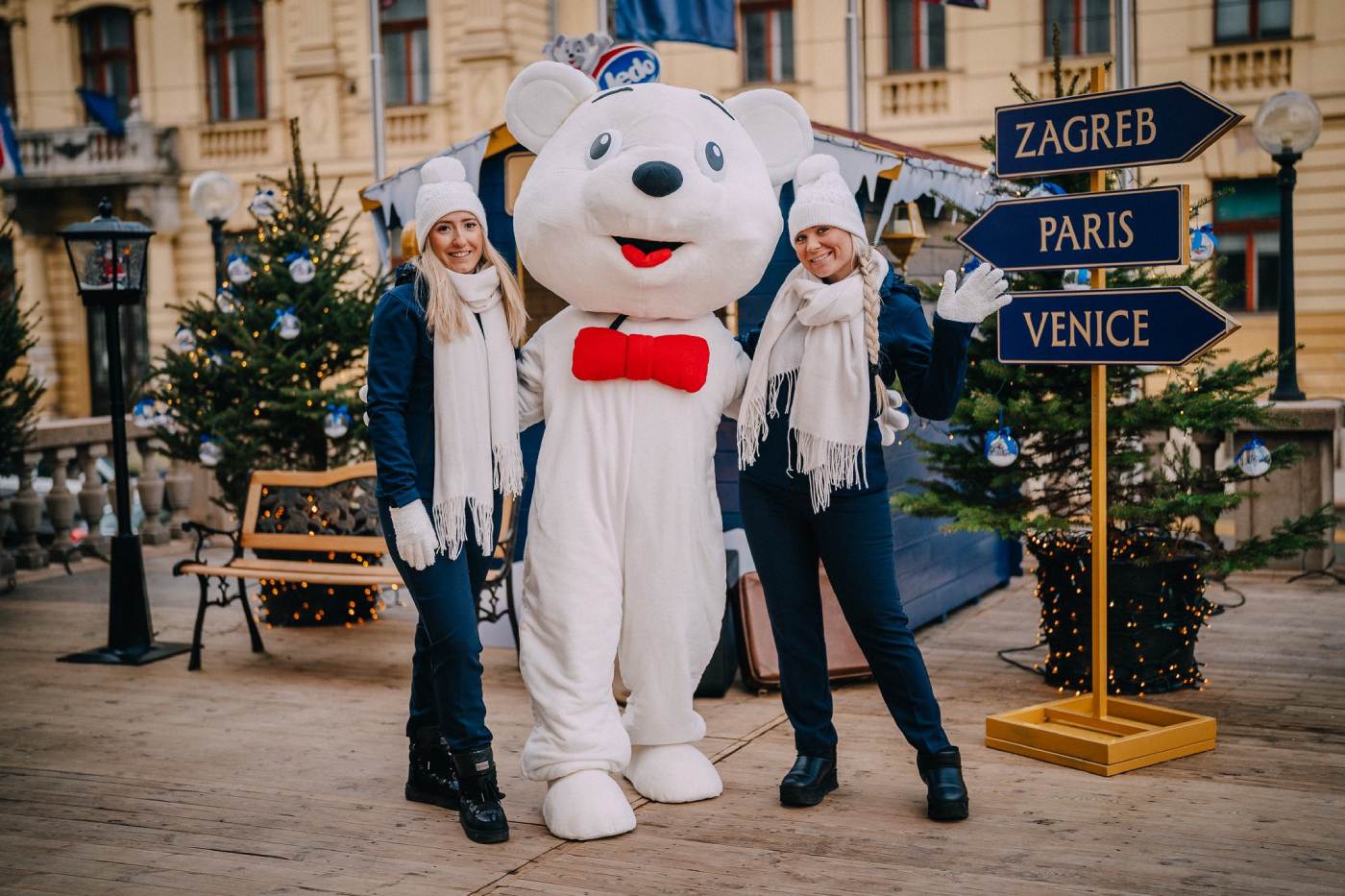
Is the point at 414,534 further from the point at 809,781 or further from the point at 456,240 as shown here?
the point at 809,781

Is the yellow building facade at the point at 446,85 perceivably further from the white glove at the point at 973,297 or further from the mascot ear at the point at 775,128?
the white glove at the point at 973,297

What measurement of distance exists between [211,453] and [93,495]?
2.56 metres

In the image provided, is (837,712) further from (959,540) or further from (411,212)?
(411,212)

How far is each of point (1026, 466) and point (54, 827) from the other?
12.9 ft

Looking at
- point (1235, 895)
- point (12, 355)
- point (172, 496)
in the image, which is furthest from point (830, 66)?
point (1235, 895)

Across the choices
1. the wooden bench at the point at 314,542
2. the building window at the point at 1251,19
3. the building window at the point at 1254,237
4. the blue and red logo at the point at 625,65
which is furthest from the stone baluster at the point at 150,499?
the building window at the point at 1251,19

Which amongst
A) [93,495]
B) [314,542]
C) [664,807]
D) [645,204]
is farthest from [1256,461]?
[93,495]

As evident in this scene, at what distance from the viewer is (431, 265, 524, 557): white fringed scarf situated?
173 inches

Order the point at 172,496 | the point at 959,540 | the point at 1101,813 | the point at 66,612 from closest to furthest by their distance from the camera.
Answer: the point at 1101,813
the point at 959,540
the point at 66,612
the point at 172,496

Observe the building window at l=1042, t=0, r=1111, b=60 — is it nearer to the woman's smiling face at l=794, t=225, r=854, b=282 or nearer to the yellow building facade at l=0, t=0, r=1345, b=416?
the yellow building facade at l=0, t=0, r=1345, b=416

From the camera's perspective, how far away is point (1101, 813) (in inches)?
175

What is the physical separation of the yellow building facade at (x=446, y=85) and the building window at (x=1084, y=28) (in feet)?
0.09

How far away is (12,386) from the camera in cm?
871

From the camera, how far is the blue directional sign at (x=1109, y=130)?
4.65m
